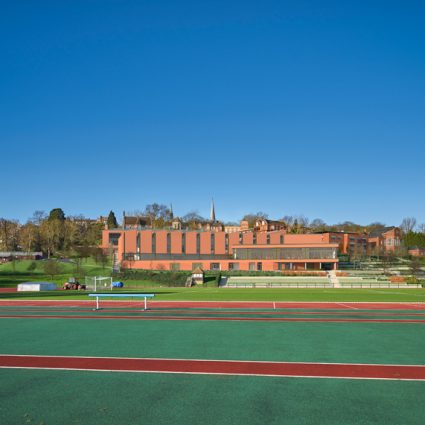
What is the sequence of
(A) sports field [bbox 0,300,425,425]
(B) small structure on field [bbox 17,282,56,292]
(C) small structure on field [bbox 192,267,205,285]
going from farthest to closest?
(C) small structure on field [bbox 192,267,205,285] → (B) small structure on field [bbox 17,282,56,292] → (A) sports field [bbox 0,300,425,425]

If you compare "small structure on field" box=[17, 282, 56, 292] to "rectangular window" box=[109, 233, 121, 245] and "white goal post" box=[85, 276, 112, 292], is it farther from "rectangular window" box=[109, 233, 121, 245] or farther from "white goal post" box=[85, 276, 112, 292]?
"rectangular window" box=[109, 233, 121, 245]

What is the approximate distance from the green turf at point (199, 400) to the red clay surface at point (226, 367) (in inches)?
17.9

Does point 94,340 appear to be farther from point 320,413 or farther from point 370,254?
point 370,254

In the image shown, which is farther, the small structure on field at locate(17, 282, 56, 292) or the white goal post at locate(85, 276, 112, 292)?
the white goal post at locate(85, 276, 112, 292)

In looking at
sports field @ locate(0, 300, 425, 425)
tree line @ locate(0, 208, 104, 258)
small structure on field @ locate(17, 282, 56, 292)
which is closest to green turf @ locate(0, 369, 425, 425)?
sports field @ locate(0, 300, 425, 425)

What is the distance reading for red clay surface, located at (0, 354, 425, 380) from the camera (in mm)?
10055

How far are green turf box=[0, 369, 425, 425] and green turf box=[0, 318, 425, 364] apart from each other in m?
2.25

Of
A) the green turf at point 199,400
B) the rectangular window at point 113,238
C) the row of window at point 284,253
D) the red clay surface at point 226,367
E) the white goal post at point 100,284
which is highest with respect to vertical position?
the rectangular window at point 113,238

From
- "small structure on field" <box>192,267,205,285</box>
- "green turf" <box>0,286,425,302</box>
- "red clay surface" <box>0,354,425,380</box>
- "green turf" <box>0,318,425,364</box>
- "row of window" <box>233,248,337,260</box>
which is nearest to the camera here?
"red clay surface" <box>0,354,425,380</box>

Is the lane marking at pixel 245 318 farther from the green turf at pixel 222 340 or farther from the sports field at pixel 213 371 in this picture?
the green turf at pixel 222 340

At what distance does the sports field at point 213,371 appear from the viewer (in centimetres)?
762

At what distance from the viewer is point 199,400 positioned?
8.25 meters

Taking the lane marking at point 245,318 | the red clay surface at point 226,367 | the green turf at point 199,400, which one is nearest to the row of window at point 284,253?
the lane marking at point 245,318

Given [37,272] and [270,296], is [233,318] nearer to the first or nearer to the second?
[270,296]
